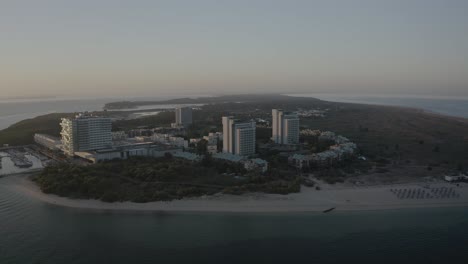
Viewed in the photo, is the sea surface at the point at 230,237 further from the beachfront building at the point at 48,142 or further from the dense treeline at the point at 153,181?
the beachfront building at the point at 48,142

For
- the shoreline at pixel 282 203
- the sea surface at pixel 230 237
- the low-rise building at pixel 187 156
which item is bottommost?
the sea surface at pixel 230 237

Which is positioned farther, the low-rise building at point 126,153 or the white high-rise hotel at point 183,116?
the white high-rise hotel at point 183,116

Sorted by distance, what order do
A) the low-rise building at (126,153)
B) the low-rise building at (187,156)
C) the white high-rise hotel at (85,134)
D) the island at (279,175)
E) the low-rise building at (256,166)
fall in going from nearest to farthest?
the island at (279,175) → the low-rise building at (256,166) → the low-rise building at (187,156) → the low-rise building at (126,153) → the white high-rise hotel at (85,134)

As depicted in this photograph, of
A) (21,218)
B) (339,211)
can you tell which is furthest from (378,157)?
(21,218)

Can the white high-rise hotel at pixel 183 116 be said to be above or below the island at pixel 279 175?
above

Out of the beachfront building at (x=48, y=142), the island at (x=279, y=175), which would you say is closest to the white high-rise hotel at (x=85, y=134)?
the island at (x=279, y=175)

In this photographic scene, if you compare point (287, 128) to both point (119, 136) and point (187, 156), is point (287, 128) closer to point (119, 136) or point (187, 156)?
point (187, 156)

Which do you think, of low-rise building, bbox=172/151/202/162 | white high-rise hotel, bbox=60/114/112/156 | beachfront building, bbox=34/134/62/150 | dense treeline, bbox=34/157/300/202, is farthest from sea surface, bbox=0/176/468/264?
beachfront building, bbox=34/134/62/150

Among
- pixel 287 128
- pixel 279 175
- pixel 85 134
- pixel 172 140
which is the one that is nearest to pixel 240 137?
pixel 287 128
